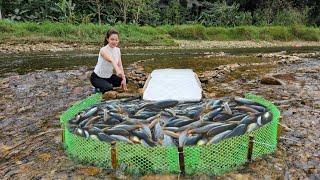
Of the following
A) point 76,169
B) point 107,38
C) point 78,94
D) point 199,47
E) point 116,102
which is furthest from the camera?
point 199,47

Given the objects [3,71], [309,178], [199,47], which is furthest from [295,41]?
[309,178]

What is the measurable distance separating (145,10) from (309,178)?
106 ft

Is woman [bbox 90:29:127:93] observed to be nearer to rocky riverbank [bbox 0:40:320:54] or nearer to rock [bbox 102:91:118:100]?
rock [bbox 102:91:118:100]

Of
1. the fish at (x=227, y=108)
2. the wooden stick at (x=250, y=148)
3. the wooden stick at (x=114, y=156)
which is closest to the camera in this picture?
the wooden stick at (x=114, y=156)

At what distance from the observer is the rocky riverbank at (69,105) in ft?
21.4

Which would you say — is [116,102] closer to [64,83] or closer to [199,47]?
[64,83]

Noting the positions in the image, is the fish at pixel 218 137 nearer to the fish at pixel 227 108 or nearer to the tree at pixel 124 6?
the fish at pixel 227 108

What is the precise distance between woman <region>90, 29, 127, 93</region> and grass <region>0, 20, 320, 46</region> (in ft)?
69.0

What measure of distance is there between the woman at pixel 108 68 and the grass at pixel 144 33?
69.0 ft

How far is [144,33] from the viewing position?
112ft

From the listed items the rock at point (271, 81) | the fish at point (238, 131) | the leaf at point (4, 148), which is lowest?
the leaf at point (4, 148)

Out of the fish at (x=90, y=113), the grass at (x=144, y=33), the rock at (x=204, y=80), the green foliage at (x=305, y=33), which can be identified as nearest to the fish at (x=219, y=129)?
the fish at (x=90, y=113)

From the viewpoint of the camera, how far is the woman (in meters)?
10.0

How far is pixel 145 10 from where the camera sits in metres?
37.3
